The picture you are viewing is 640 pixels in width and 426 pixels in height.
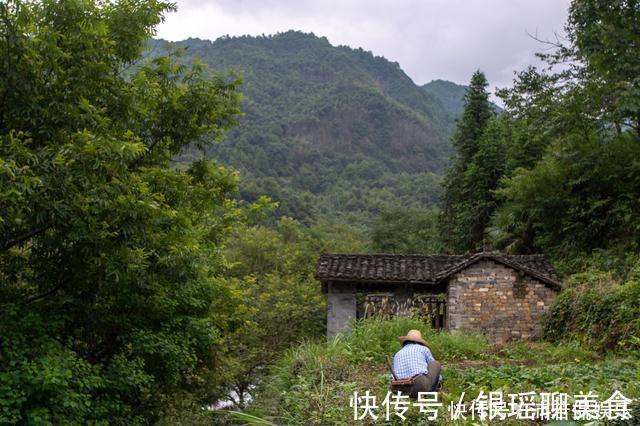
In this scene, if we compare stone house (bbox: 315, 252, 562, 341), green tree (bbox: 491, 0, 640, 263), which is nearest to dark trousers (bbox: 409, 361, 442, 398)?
stone house (bbox: 315, 252, 562, 341)

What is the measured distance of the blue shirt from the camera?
6.61m

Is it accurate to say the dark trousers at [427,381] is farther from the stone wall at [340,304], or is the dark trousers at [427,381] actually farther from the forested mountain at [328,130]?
the forested mountain at [328,130]

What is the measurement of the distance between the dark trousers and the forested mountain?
4701cm

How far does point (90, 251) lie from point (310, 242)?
1039 inches

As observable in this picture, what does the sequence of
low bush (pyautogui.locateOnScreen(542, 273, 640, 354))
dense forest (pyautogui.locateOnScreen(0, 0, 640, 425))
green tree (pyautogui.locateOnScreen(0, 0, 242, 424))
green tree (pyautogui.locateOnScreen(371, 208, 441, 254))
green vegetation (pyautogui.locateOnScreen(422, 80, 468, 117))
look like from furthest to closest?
green vegetation (pyautogui.locateOnScreen(422, 80, 468, 117)) → green tree (pyautogui.locateOnScreen(371, 208, 441, 254)) → low bush (pyautogui.locateOnScreen(542, 273, 640, 354)) → dense forest (pyautogui.locateOnScreen(0, 0, 640, 425)) → green tree (pyautogui.locateOnScreen(0, 0, 242, 424))

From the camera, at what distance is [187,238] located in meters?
8.12

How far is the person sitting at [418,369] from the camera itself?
641cm

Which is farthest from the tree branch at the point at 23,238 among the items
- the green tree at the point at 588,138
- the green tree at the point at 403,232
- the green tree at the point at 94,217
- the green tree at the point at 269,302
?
the green tree at the point at 403,232

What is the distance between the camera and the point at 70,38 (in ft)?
24.8

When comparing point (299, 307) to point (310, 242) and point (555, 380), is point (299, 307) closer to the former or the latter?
point (310, 242)

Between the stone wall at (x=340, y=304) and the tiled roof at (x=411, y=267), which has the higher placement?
the tiled roof at (x=411, y=267)

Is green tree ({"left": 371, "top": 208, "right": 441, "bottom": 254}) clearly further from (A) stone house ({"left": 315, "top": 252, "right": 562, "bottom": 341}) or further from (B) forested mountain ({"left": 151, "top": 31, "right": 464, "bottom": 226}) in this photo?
(A) stone house ({"left": 315, "top": 252, "right": 562, "bottom": 341})

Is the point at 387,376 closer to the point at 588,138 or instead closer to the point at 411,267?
the point at 411,267

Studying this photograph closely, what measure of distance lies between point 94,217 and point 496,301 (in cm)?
1087
